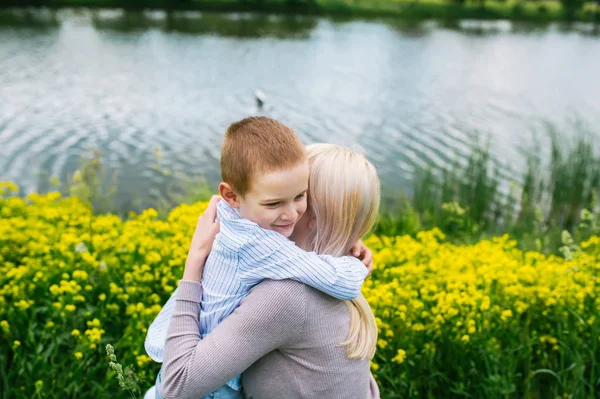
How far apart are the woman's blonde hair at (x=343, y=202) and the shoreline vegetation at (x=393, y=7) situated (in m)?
21.2

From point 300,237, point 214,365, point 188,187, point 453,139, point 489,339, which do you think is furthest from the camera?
point 453,139

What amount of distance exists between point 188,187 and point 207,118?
10.3ft

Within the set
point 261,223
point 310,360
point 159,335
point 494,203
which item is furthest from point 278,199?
point 494,203

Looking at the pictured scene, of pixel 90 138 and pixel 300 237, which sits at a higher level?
pixel 300 237

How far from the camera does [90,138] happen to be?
30.0ft

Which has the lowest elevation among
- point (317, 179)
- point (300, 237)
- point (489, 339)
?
point (489, 339)

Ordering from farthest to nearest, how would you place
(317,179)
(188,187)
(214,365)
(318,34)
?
(318,34)
(188,187)
(317,179)
(214,365)

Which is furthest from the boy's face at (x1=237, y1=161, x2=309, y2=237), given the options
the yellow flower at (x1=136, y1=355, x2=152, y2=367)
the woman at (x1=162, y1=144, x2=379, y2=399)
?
the yellow flower at (x1=136, y1=355, x2=152, y2=367)

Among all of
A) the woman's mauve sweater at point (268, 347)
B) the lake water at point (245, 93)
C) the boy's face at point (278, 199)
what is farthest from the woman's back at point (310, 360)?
the lake water at point (245, 93)

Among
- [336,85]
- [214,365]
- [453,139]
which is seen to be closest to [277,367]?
[214,365]

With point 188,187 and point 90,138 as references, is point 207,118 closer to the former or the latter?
point 90,138

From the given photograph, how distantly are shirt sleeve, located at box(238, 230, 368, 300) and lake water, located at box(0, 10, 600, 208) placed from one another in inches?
170

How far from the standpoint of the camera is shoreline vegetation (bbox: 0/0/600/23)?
2320 centimetres

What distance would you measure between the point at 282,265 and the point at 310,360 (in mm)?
346
